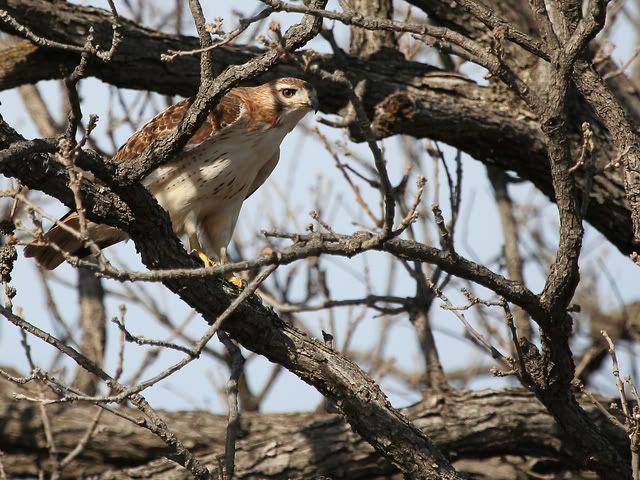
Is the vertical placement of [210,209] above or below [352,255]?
above

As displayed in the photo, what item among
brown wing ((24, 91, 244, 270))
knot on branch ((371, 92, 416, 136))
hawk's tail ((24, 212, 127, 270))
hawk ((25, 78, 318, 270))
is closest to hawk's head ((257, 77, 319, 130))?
hawk ((25, 78, 318, 270))

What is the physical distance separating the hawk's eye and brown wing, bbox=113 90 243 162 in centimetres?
25

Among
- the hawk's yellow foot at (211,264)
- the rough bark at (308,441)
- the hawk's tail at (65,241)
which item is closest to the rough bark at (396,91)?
the hawk's tail at (65,241)

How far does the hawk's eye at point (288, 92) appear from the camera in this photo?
17.3ft

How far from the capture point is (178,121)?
5.10m

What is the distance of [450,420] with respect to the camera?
5.45m

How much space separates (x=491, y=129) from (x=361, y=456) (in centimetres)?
199

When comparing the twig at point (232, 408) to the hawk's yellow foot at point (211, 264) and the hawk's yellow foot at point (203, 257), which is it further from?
the hawk's yellow foot at point (203, 257)

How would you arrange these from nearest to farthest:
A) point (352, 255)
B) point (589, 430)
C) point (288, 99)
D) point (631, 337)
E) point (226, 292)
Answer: point (352, 255)
point (226, 292)
point (589, 430)
point (288, 99)
point (631, 337)

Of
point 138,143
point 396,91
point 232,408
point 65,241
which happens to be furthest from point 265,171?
point 232,408

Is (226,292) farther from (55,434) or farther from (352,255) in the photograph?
(55,434)

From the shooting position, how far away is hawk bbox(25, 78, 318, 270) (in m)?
5.02

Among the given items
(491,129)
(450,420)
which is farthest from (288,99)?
(450,420)

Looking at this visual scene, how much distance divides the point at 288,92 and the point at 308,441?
1979 mm
